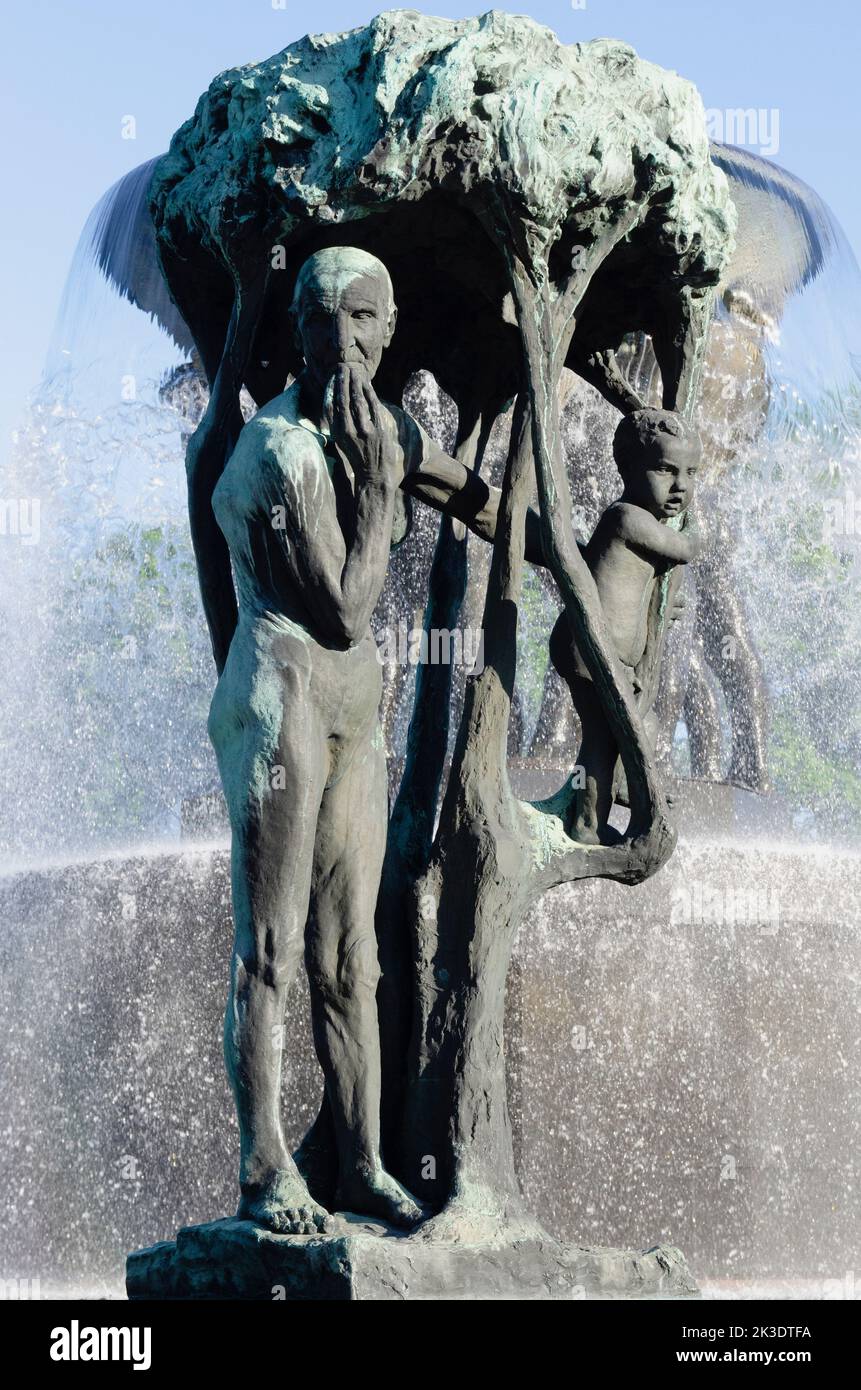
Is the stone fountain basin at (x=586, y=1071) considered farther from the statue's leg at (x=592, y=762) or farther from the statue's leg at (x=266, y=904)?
the statue's leg at (x=266, y=904)

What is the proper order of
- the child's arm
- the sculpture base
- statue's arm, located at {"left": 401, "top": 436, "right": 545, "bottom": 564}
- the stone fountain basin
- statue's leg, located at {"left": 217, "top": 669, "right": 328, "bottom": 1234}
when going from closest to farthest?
the sculpture base → statue's leg, located at {"left": 217, "top": 669, "right": 328, "bottom": 1234} → statue's arm, located at {"left": 401, "top": 436, "right": 545, "bottom": 564} → the child's arm → the stone fountain basin

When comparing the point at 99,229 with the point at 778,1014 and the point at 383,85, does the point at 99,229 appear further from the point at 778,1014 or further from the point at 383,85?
the point at 383,85

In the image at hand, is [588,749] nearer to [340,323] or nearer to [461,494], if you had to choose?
A: [461,494]

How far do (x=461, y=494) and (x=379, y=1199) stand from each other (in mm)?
1916

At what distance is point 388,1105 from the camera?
5422 millimetres

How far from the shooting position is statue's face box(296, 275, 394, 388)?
529cm

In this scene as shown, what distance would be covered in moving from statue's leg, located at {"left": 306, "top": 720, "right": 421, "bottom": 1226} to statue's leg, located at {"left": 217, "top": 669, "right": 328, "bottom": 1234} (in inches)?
5.9

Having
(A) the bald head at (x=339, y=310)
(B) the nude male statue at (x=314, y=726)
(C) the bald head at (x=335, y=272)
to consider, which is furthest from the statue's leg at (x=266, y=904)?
(C) the bald head at (x=335, y=272)

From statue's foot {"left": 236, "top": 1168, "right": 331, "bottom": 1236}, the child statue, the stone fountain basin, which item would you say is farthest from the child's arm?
the stone fountain basin

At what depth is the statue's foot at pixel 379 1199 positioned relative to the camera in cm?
509

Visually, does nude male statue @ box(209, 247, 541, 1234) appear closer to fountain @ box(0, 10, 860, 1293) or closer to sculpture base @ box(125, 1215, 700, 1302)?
sculpture base @ box(125, 1215, 700, 1302)

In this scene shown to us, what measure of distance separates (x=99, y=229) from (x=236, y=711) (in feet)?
25.7

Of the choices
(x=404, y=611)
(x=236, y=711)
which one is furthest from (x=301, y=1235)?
(x=404, y=611)

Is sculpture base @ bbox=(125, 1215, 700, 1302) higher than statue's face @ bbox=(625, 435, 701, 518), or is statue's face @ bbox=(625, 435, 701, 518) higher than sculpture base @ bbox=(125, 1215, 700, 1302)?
statue's face @ bbox=(625, 435, 701, 518)
